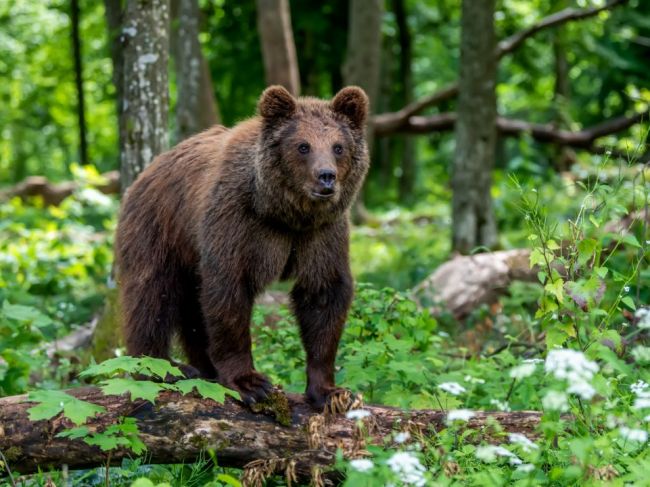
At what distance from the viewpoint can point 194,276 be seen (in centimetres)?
633

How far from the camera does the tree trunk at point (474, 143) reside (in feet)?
40.1

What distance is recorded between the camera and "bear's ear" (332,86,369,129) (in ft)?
19.7

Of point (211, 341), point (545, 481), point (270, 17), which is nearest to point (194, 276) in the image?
point (211, 341)

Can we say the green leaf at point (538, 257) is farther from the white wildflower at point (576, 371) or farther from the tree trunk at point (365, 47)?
the tree trunk at point (365, 47)

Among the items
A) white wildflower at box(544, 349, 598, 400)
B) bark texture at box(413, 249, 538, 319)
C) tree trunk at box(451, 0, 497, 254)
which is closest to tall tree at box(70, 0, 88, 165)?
tree trunk at box(451, 0, 497, 254)

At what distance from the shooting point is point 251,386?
17.4 feet

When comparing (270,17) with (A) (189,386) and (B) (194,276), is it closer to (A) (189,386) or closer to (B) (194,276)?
(B) (194,276)

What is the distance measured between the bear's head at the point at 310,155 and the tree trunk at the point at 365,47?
879 cm

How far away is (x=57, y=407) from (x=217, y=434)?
955 millimetres

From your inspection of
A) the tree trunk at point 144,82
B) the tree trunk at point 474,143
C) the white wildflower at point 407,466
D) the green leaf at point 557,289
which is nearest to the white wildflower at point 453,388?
the white wildflower at point 407,466

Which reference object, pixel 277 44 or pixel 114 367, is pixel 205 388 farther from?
pixel 277 44

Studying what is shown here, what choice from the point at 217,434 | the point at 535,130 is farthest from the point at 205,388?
the point at 535,130

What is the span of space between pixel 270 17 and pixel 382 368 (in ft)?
32.2

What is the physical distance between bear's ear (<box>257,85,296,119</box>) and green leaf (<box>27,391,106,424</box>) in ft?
7.99
